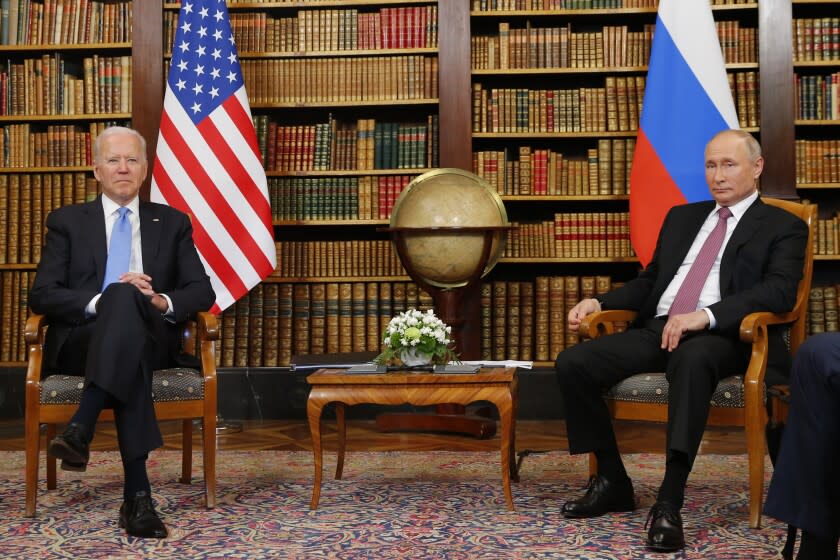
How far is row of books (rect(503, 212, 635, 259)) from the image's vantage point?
17.9ft

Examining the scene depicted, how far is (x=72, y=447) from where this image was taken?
278 centimetres

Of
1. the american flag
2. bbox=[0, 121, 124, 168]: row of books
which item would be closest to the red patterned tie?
the american flag

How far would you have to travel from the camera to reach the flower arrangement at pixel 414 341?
3.28 m

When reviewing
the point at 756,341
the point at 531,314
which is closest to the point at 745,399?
the point at 756,341

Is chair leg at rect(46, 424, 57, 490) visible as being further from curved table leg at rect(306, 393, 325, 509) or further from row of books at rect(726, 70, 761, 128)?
row of books at rect(726, 70, 761, 128)

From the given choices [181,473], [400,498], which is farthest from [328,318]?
[400,498]

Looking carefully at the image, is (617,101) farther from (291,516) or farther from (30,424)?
(30,424)

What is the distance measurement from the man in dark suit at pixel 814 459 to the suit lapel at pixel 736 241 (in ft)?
3.65

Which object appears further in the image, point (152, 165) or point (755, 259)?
point (152, 165)

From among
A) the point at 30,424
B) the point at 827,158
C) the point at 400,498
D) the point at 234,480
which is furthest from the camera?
the point at 827,158

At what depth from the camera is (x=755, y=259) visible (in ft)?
10.6

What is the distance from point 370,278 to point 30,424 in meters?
2.66

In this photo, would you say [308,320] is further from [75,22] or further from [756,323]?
[756,323]

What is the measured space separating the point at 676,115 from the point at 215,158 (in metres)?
2.34
